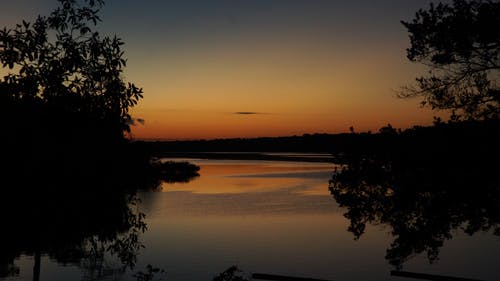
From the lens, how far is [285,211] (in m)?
81.4

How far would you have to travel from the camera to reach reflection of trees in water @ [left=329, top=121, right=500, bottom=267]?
20328mm

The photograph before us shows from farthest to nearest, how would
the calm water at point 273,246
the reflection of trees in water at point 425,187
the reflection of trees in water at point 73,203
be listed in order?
the calm water at point 273,246 → the reflection of trees in water at point 425,187 → the reflection of trees in water at point 73,203

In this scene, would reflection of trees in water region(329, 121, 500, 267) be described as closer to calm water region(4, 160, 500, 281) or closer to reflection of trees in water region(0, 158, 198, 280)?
reflection of trees in water region(0, 158, 198, 280)

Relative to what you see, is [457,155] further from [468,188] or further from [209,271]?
[209,271]

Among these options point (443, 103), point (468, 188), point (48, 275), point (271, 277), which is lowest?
point (48, 275)

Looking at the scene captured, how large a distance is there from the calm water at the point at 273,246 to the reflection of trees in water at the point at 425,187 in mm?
21821

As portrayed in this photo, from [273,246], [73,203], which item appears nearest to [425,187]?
[73,203]

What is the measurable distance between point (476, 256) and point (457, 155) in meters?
35.5

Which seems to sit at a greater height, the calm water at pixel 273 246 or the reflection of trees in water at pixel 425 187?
the reflection of trees in water at pixel 425 187

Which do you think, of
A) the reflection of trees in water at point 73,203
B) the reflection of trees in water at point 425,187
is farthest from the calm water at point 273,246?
the reflection of trees in water at point 73,203

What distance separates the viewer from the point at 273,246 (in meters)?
56.6

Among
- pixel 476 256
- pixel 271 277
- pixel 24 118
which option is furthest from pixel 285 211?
pixel 24 118

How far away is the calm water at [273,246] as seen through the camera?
149ft

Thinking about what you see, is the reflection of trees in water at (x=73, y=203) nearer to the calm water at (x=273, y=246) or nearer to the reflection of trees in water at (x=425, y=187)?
the reflection of trees in water at (x=425, y=187)
